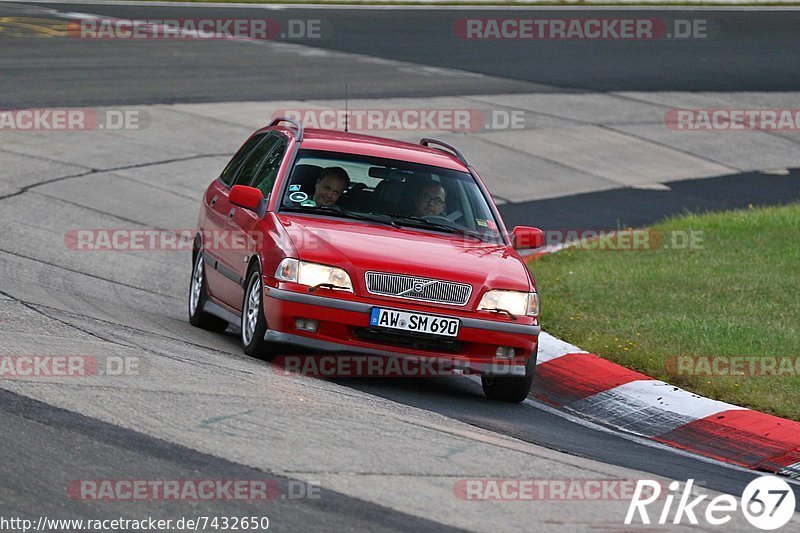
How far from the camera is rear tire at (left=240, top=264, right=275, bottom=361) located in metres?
9.06

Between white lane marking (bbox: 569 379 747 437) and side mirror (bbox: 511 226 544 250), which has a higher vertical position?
side mirror (bbox: 511 226 544 250)

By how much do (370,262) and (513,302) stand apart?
38.6 inches

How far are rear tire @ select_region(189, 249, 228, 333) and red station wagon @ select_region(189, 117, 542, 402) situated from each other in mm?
24

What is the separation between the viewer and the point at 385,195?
9.97 meters

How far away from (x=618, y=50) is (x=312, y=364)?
78.1 feet

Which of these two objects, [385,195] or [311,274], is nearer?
[311,274]

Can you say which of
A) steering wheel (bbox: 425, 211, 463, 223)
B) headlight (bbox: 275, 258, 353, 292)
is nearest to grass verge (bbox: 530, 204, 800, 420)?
steering wheel (bbox: 425, 211, 463, 223)

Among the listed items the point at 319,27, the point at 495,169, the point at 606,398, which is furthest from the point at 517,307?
the point at 319,27

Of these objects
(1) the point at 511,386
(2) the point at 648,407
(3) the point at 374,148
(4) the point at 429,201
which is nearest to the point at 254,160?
(3) the point at 374,148

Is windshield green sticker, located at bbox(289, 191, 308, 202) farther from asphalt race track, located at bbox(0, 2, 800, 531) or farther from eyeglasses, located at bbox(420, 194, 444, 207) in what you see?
asphalt race track, located at bbox(0, 2, 800, 531)

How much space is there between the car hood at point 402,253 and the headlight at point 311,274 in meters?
0.04

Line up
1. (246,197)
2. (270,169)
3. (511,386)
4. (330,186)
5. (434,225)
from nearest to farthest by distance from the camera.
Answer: (511,386) → (246,197) → (434,225) → (330,186) → (270,169)

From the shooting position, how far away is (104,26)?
1149 inches

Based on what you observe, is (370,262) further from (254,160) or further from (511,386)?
(254,160)
